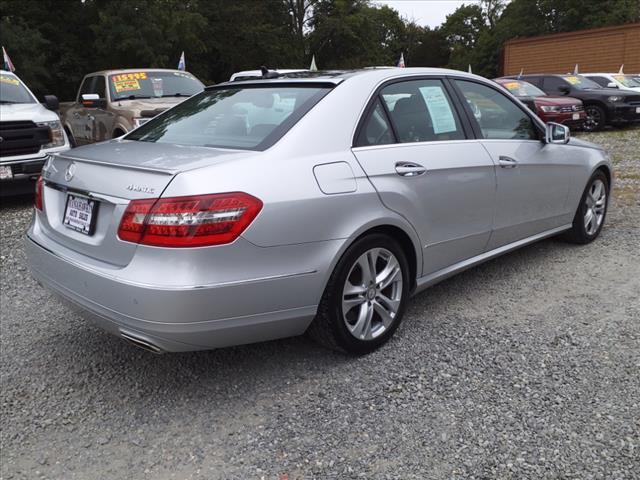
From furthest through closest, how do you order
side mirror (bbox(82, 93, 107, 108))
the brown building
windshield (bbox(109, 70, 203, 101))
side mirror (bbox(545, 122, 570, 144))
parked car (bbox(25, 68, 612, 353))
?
the brown building
windshield (bbox(109, 70, 203, 101))
side mirror (bbox(82, 93, 107, 108))
side mirror (bbox(545, 122, 570, 144))
parked car (bbox(25, 68, 612, 353))

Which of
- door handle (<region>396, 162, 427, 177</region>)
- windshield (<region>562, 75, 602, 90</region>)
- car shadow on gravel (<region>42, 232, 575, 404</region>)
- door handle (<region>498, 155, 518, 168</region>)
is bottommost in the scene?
car shadow on gravel (<region>42, 232, 575, 404</region>)

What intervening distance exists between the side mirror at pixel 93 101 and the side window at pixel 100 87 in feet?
0.46

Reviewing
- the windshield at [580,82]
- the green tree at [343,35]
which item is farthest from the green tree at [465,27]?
the windshield at [580,82]

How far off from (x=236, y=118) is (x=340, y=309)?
1250mm

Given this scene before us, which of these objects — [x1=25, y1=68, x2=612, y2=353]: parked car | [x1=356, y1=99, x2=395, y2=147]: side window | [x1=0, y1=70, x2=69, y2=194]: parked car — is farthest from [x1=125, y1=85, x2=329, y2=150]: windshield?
[x1=0, y1=70, x2=69, y2=194]: parked car

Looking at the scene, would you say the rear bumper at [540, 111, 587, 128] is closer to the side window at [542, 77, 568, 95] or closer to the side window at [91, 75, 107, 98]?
the side window at [542, 77, 568, 95]

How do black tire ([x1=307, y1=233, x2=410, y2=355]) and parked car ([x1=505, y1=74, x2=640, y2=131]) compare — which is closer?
black tire ([x1=307, y1=233, x2=410, y2=355])

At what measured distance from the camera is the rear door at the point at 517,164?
3.93 meters

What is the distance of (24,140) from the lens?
7098 millimetres

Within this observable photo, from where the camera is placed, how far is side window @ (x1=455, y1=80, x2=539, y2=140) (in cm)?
395

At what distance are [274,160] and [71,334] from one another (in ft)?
6.24

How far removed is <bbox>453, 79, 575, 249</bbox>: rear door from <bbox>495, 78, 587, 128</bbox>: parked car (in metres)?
9.53

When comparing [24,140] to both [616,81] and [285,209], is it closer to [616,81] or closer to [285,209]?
[285,209]

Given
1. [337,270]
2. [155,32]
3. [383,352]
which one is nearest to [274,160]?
[337,270]
